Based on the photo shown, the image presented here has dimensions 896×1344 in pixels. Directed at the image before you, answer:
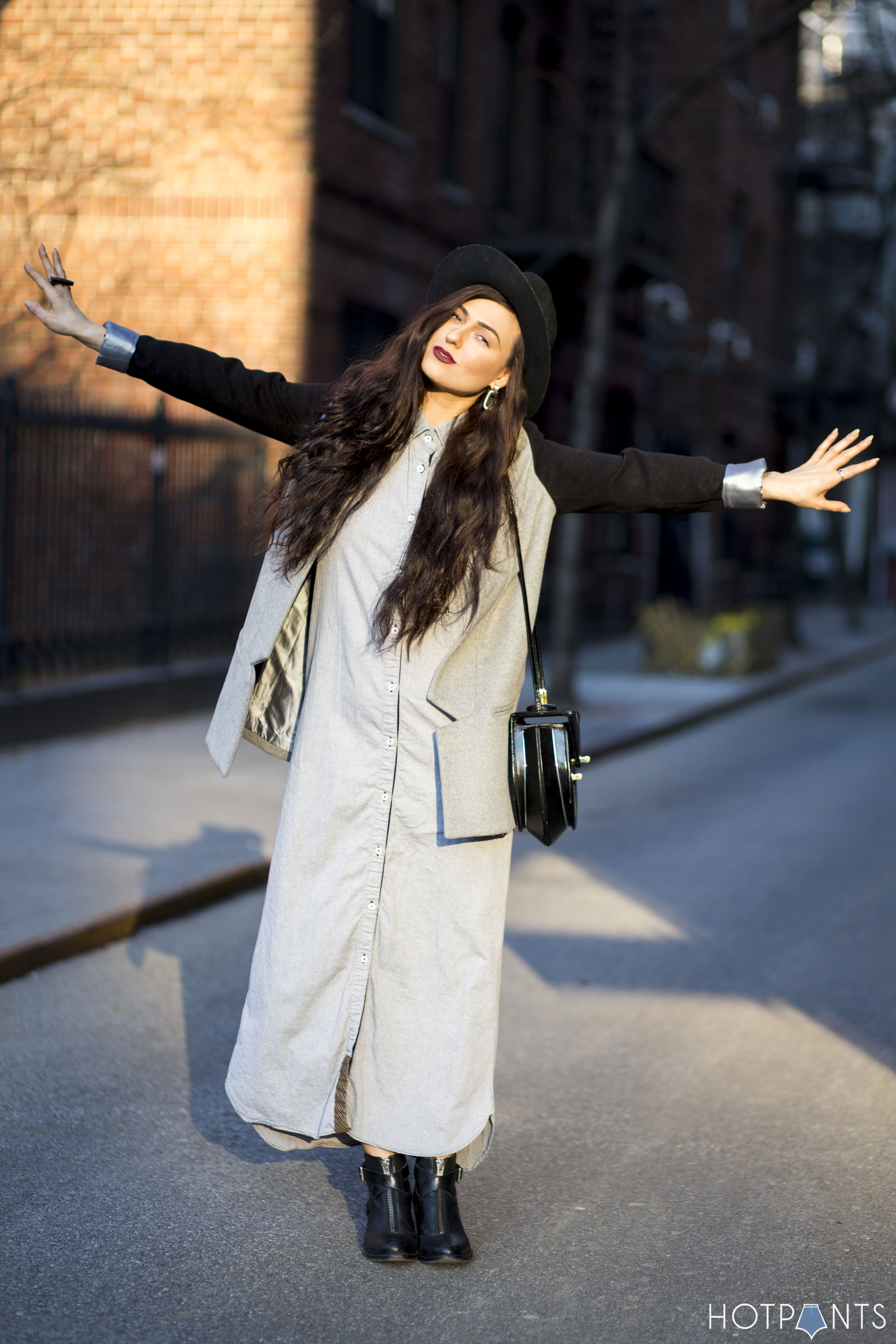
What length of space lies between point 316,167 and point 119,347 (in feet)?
36.8

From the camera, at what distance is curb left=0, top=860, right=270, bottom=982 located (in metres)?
5.51

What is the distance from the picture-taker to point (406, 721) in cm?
322

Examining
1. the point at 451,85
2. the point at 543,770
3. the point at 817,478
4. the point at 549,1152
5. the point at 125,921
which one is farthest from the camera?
the point at 451,85

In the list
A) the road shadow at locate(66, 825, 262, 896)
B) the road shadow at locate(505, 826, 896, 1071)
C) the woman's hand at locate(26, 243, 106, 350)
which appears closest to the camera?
the woman's hand at locate(26, 243, 106, 350)

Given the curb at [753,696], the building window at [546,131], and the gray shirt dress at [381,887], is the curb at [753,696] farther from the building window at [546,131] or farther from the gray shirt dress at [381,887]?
the gray shirt dress at [381,887]

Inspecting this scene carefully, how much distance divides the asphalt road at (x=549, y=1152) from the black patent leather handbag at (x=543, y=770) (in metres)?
0.95

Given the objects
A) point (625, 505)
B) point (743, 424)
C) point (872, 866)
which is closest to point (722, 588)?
point (743, 424)

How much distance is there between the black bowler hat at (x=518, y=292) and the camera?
327 cm

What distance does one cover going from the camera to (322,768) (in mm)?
3244

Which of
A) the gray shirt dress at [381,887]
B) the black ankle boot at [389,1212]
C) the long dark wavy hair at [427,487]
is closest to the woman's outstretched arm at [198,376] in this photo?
the long dark wavy hair at [427,487]

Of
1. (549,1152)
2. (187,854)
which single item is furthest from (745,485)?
(187,854)

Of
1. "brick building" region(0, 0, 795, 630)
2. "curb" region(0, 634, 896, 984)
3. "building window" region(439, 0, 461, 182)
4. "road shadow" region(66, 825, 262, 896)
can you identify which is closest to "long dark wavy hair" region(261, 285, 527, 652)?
"curb" region(0, 634, 896, 984)

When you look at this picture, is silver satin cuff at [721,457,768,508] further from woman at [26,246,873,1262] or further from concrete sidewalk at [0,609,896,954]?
concrete sidewalk at [0,609,896,954]

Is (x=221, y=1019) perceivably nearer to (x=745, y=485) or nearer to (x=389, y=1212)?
(x=389, y=1212)
